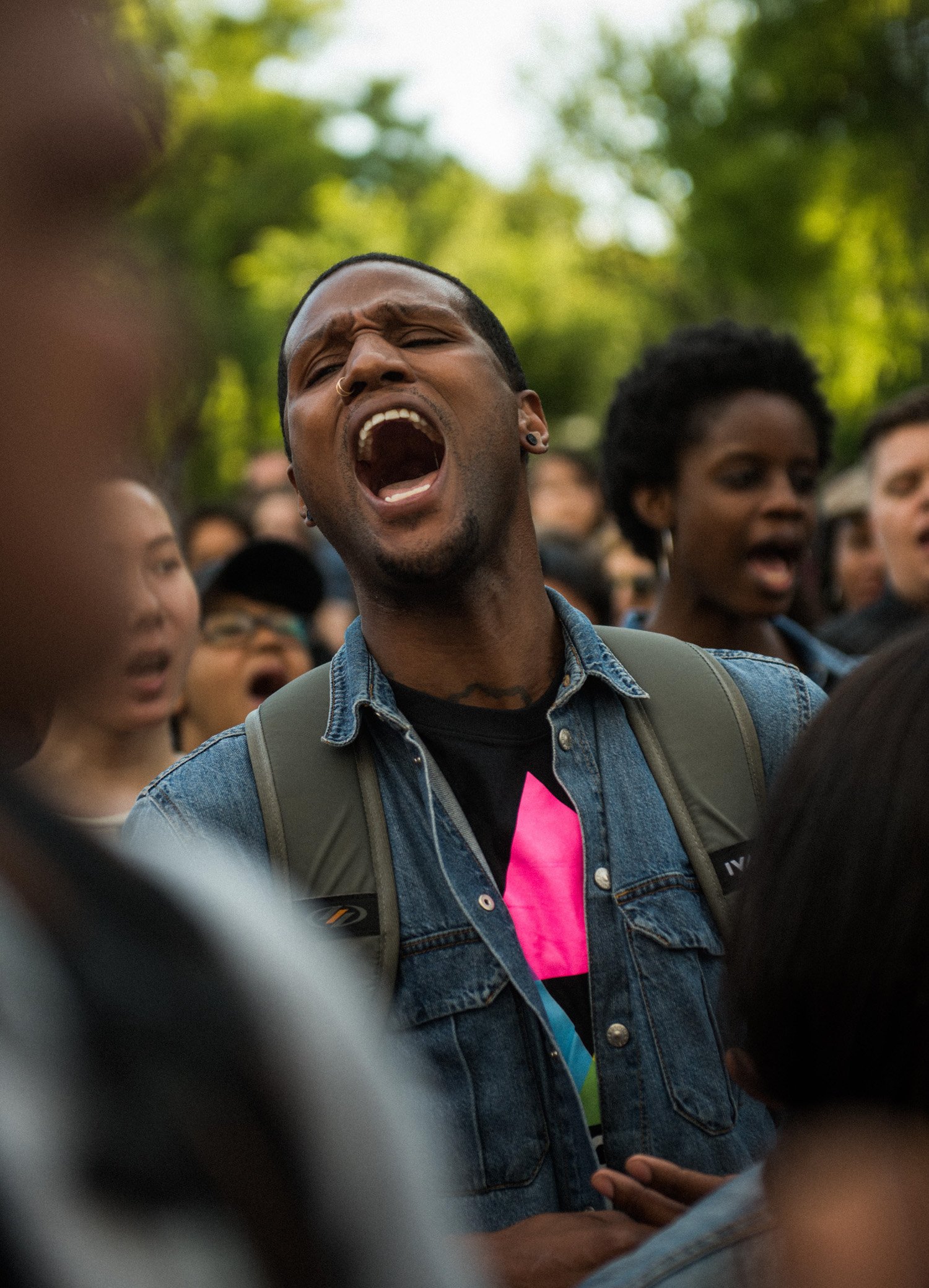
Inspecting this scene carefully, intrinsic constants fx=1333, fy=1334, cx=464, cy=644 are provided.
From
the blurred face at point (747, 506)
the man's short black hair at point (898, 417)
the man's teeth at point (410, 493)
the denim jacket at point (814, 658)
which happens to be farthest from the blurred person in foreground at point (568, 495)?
the man's teeth at point (410, 493)

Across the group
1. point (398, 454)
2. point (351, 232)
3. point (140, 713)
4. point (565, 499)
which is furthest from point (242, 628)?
point (351, 232)

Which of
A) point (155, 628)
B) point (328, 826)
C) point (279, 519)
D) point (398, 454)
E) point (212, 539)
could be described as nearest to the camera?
point (328, 826)

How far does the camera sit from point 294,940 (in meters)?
0.91

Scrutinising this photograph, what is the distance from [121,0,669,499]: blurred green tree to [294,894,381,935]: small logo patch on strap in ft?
69.7

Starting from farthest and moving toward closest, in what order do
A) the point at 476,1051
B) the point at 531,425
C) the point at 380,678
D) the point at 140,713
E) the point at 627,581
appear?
the point at 627,581, the point at 140,713, the point at 531,425, the point at 380,678, the point at 476,1051

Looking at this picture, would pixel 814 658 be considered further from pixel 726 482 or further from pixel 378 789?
pixel 378 789

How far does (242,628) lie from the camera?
4.96 meters

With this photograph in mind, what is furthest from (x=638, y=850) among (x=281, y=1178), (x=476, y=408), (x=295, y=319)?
(x=281, y=1178)

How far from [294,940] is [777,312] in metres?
23.4

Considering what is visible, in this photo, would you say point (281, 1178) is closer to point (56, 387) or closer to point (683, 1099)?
point (56, 387)

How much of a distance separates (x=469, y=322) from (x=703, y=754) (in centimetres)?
111

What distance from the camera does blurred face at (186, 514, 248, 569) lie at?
6984mm

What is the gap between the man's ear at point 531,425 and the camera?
3.03 meters

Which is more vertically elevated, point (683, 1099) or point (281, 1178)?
point (281, 1178)
